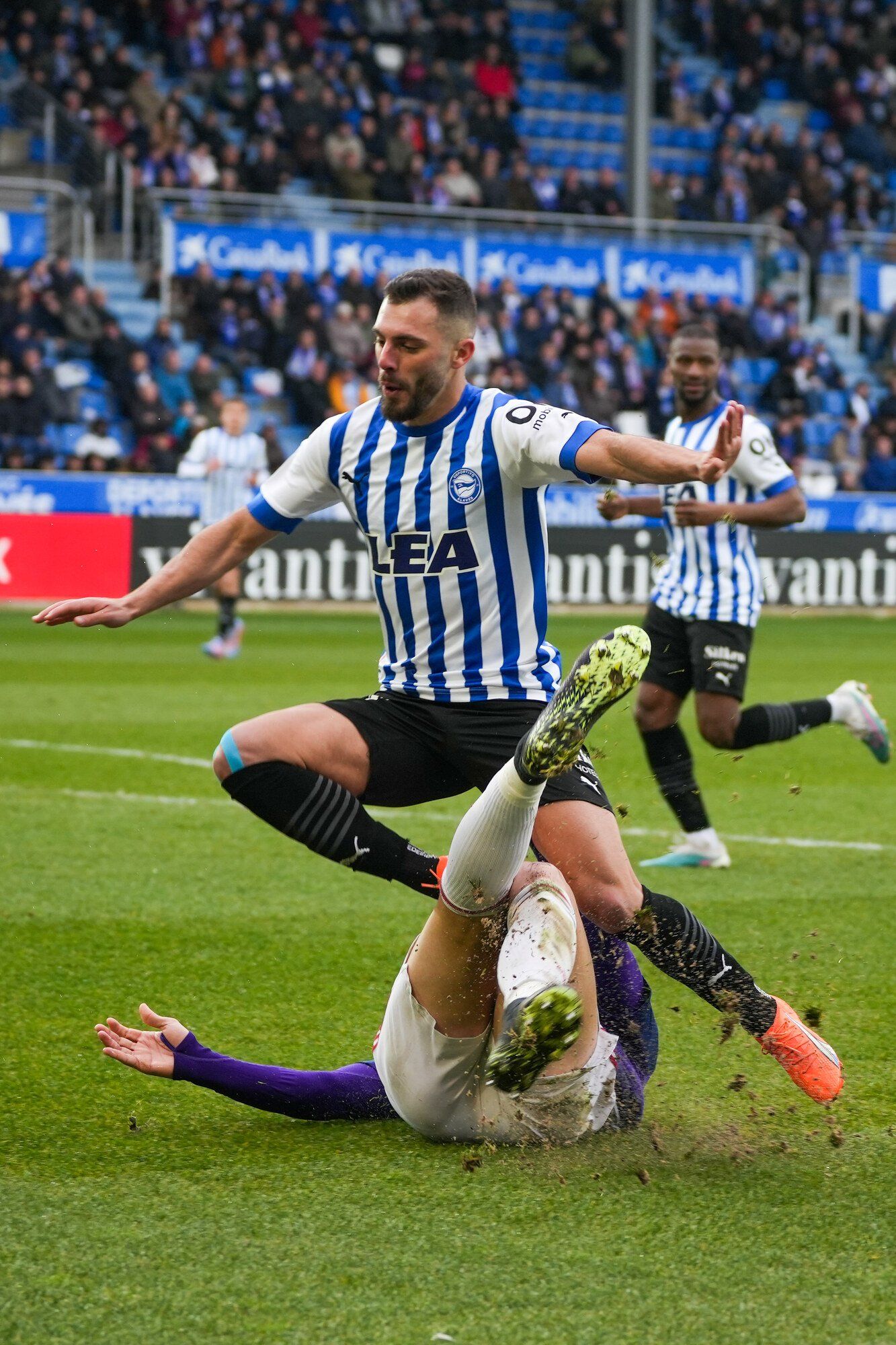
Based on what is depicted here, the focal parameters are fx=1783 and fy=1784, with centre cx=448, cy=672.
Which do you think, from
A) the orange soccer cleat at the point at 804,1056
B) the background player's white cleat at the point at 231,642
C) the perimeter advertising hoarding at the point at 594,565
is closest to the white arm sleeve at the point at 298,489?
the orange soccer cleat at the point at 804,1056

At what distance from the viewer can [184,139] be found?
23.4 m

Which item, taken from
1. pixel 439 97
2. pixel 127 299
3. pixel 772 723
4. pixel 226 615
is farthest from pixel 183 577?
pixel 439 97

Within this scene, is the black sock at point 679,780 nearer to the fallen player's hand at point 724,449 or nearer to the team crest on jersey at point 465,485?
the team crest on jersey at point 465,485

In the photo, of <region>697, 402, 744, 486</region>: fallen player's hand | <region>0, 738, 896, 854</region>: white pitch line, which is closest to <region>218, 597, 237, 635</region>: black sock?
<region>0, 738, 896, 854</region>: white pitch line

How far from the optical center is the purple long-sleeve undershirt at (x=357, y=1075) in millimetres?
3602

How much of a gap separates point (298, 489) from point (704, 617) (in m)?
2.92

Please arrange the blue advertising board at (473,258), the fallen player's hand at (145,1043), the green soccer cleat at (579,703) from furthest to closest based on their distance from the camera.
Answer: the blue advertising board at (473,258) → the fallen player's hand at (145,1043) → the green soccer cleat at (579,703)

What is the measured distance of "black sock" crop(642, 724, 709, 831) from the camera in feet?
22.5

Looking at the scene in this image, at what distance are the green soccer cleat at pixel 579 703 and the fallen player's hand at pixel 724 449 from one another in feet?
1.31

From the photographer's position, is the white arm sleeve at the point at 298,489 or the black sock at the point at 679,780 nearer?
the white arm sleeve at the point at 298,489

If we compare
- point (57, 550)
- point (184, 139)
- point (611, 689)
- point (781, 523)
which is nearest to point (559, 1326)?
point (611, 689)

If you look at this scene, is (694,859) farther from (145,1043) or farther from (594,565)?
(594,565)

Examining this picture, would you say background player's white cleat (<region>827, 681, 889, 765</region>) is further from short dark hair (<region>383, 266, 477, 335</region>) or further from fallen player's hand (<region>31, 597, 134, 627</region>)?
fallen player's hand (<region>31, 597, 134, 627</region>)

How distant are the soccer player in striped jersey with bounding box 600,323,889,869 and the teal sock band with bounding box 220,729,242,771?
302 cm
